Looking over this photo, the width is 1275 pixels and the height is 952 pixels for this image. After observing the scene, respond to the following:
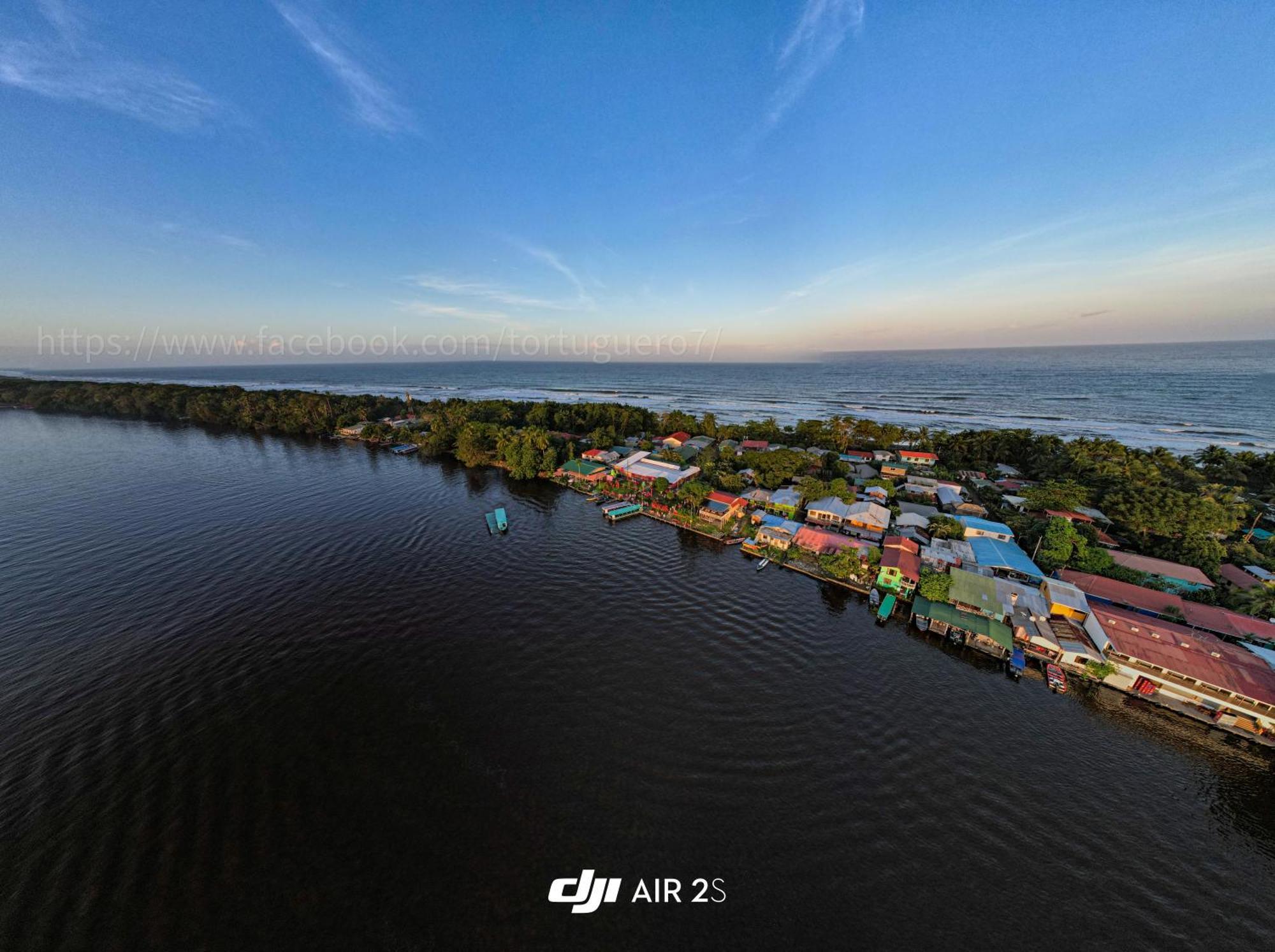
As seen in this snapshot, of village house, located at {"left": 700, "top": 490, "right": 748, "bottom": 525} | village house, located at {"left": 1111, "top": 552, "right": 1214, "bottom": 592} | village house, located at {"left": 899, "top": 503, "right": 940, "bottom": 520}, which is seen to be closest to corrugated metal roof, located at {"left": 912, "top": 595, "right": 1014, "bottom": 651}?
village house, located at {"left": 1111, "top": 552, "right": 1214, "bottom": 592}

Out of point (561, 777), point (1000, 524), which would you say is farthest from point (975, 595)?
point (561, 777)

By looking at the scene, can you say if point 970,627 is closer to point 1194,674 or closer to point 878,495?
point 1194,674

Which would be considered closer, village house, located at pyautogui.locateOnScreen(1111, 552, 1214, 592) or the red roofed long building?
the red roofed long building

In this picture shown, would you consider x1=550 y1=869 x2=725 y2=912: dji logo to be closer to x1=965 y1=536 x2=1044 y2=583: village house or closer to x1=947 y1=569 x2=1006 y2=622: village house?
x1=947 y1=569 x2=1006 y2=622: village house

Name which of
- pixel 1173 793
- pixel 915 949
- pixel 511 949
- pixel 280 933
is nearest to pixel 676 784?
pixel 511 949

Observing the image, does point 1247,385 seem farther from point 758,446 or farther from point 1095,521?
point 758,446

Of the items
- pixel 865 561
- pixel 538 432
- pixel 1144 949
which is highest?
pixel 538 432

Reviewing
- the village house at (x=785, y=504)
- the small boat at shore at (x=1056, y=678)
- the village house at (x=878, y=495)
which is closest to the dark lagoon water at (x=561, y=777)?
the small boat at shore at (x=1056, y=678)
